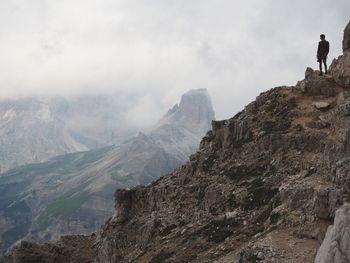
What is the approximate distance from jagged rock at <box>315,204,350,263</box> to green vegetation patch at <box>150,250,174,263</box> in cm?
1984

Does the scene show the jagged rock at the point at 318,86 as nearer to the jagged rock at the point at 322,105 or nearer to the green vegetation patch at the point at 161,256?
the jagged rock at the point at 322,105

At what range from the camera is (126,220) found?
58750mm

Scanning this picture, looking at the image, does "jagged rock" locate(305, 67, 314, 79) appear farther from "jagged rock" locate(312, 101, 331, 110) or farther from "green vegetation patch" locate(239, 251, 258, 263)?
"green vegetation patch" locate(239, 251, 258, 263)

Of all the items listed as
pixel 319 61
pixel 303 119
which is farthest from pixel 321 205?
pixel 319 61

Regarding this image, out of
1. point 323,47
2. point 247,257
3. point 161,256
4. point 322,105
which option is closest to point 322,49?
point 323,47

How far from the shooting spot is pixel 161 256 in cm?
4247

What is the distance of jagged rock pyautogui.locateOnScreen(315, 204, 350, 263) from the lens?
21.5 metres

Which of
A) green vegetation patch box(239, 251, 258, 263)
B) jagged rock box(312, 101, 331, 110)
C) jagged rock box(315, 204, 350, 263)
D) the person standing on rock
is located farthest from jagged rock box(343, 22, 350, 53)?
jagged rock box(315, 204, 350, 263)

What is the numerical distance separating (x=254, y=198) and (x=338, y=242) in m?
18.9

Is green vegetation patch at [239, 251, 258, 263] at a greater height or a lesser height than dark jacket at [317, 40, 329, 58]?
lesser

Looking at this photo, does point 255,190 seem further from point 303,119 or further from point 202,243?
point 303,119

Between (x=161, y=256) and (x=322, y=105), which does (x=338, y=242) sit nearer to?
(x=161, y=256)

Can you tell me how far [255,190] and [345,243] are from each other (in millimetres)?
20151

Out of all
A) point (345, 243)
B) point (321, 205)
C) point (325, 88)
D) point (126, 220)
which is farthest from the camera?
point (126, 220)
